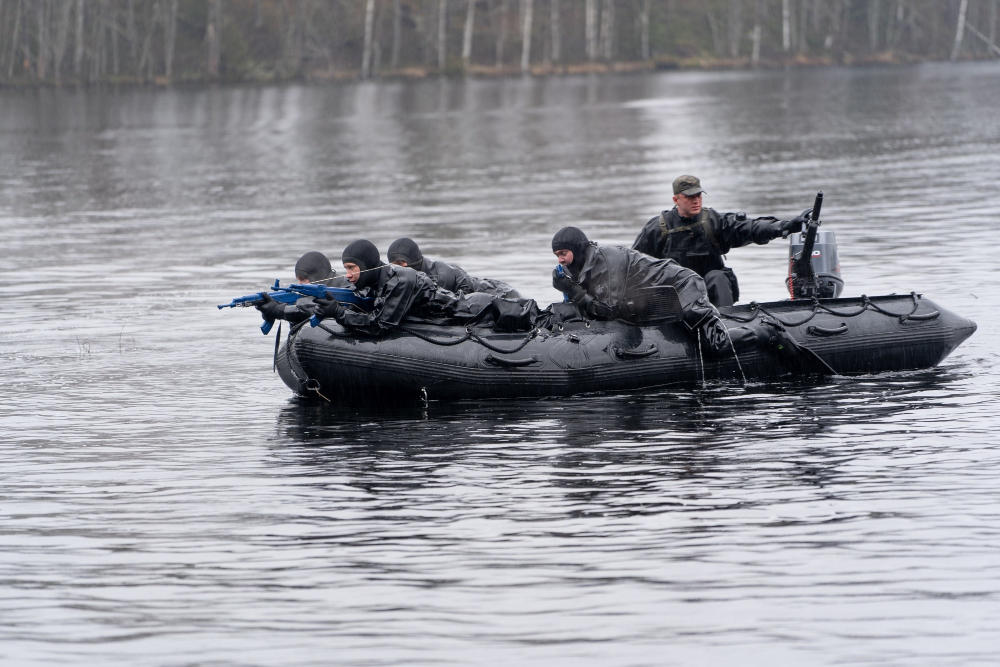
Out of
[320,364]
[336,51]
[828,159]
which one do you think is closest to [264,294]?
[320,364]

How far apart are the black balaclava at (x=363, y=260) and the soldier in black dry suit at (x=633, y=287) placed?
1417 mm

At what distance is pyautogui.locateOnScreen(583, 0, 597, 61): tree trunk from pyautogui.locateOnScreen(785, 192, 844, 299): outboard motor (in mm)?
65613

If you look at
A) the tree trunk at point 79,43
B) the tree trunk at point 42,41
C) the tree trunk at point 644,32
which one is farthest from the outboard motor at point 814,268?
the tree trunk at point 644,32

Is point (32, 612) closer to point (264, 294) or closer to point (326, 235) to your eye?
point (264, 294)

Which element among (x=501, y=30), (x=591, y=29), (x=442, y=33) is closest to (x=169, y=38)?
(x=442, y=33)

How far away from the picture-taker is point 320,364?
39.4ft

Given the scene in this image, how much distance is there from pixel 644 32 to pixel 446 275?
7243cm

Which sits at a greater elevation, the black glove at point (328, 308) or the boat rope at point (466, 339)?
the black glove at point (328, 308)

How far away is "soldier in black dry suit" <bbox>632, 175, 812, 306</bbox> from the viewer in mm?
13102

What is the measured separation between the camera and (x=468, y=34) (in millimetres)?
77938

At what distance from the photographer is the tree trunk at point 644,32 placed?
82.4m

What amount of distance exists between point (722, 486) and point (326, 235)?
16078 millimetres

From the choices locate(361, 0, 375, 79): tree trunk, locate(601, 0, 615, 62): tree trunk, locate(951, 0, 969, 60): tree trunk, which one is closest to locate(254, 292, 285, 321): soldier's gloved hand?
locate(361, 0, 375, 79): tree trunk

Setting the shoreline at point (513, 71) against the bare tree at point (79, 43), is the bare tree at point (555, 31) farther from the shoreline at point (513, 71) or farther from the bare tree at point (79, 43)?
the bare tree at point (79, 43)
